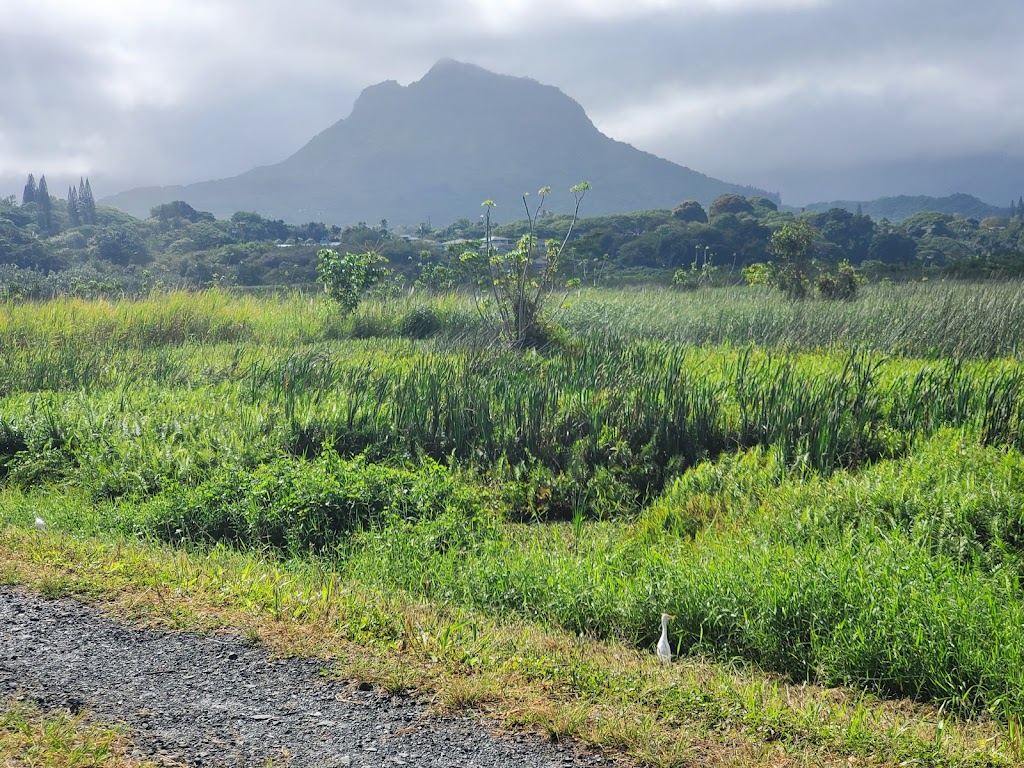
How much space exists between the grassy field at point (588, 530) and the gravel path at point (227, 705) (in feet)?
0.54

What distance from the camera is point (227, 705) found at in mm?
3113

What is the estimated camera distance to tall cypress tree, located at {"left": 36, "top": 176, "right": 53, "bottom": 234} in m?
94.2

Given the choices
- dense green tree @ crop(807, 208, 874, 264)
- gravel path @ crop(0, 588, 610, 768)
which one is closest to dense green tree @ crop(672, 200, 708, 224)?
dense green tree @ crop(807, 208, 874, 264)

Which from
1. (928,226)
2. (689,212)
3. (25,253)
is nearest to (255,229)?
(25,253)

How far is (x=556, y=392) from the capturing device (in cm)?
861

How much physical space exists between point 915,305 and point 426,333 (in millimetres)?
9784

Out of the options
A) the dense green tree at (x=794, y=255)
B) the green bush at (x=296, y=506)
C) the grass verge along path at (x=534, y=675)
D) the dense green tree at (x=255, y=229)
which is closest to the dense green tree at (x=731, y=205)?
the dense green tree at (x=255, y=229)

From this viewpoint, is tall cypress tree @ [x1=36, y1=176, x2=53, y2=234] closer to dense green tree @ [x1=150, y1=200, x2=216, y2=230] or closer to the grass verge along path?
dense green tree @ [x1=150, y1=200, x2=216, y2=230]

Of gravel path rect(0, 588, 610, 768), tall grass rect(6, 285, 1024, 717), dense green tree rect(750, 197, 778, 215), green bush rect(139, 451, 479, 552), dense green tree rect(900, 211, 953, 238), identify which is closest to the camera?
gravel path rect(0, 588, 610, 768)

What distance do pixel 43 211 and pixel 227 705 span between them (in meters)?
116

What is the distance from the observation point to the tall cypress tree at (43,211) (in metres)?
94.2

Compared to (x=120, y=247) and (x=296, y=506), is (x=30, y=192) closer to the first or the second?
(x=120, y=247)

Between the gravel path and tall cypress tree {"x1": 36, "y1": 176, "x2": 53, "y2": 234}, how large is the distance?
102 meters

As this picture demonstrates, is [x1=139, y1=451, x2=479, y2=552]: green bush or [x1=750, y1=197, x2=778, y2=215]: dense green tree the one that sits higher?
[x1=750, y1=197, x2=778, y2=215]: dense green tree
